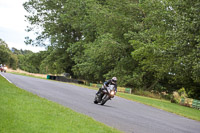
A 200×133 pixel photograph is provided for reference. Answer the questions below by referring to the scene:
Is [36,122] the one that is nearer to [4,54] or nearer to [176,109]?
[176,109]

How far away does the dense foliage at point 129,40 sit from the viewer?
1199 inches

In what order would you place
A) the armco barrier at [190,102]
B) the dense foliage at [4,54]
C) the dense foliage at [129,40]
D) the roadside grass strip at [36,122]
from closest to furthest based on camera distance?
the roadside grass strip at [36,122] → the dense foliage at [129,40] → the armco barrier at [190,102] → the dense foliage at [4,54]

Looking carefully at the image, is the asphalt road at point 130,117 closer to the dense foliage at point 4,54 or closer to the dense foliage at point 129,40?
the dense foliage at point 129,40

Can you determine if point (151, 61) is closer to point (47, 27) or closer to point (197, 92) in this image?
point (197, 92)

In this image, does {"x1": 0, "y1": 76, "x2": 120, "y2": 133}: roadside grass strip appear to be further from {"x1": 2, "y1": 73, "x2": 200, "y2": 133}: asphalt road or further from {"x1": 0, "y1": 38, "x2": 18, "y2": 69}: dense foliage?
{"x1": 0, "y1": 38, "x2": 18, "y2": 69}: dense foliage

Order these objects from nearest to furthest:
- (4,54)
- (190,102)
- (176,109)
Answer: (176,109)
(190,102)
(4,54)

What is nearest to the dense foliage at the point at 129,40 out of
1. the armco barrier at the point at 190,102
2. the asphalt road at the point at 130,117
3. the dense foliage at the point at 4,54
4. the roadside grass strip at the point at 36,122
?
the armco barrier at the point at 190,102

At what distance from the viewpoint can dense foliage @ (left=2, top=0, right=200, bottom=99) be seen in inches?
1199

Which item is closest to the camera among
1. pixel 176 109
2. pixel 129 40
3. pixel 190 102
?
pixel 176 109

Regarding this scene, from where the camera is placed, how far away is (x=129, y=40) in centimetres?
4122

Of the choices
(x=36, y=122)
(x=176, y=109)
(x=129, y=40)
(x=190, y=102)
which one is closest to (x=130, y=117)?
(x=36, y=122)

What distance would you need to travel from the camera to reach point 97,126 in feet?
30.2

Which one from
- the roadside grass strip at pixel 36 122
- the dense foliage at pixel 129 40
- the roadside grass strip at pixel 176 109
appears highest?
the dense foliage at pixel 129 40

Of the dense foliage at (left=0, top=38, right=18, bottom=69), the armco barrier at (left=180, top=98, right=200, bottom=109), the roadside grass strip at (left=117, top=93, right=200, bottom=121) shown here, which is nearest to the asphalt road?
the roadside grass strip at (left=117, top=93, right=200, bottom=121)
